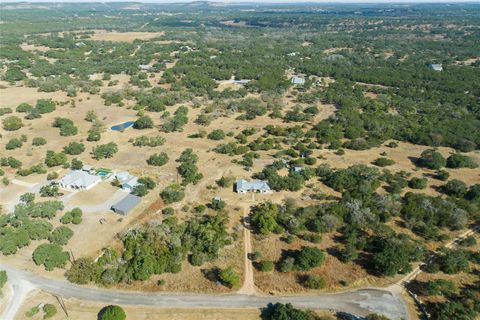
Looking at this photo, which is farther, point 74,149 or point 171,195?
point 74,149

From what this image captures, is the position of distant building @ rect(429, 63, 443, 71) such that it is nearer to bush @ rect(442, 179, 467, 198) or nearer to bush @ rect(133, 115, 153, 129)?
bush @ rect(442, 179, 467, 198)

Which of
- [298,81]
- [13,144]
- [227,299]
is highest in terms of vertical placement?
[298,81]

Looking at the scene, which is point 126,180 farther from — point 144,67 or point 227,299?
point 144,67

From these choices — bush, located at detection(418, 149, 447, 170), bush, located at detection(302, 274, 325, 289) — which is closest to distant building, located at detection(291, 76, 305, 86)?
bush, located at detection(418, 149, 447, 170)

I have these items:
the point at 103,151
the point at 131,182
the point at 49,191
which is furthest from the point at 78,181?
the point at 103,151

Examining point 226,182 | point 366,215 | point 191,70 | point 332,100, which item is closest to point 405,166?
point 366,215

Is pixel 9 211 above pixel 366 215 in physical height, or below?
below

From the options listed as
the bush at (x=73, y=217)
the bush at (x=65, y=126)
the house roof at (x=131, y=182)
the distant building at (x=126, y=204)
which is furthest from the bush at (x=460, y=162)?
the bush at (x=65, y=126)

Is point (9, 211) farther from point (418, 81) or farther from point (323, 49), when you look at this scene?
point (323, 49)
